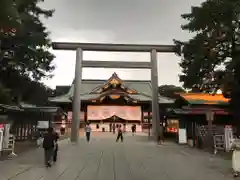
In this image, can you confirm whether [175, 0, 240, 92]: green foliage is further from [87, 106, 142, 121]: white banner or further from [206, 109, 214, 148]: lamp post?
[87, 106, 142, 121]: white banner

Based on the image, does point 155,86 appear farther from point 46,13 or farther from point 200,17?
point 46,13

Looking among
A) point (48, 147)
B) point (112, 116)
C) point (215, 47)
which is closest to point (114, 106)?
point (112, 116)

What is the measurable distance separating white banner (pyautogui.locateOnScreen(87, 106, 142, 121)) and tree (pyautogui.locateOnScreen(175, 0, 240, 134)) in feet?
72.5

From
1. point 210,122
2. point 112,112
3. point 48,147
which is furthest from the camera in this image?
point 112,112

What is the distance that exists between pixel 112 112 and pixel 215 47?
84.5ft

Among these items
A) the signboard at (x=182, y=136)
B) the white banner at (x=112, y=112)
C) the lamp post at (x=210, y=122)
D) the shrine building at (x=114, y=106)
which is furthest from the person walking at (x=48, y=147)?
the white banner at (x=112, y=112)

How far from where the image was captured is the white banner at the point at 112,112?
4431cm

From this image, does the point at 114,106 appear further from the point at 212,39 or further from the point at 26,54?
the point at 212,39

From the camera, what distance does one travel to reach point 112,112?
44562 millimetres

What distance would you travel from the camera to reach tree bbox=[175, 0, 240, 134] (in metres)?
19.3

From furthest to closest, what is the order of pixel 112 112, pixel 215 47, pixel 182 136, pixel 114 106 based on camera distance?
pixel 114 106
pixel 112 112
pixel 182 136
pixel 215 47

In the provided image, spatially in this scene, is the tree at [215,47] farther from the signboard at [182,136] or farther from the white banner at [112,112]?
the white banner at [112,112]

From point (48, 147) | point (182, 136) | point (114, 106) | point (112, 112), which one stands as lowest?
point (48, 147)

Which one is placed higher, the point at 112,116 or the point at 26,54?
the point at 26,54
